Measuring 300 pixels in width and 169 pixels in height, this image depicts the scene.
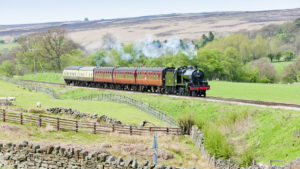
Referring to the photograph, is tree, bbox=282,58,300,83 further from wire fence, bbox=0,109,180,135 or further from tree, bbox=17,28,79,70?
wire fence, bbox=0,109,180,135

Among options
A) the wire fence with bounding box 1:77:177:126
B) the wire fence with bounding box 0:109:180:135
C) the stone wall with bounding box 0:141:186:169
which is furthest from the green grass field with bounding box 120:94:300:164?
the stone wall with bounding box 0:141:186:169

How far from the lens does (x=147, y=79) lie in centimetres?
6016

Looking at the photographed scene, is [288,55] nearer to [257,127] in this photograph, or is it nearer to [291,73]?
[291,73]

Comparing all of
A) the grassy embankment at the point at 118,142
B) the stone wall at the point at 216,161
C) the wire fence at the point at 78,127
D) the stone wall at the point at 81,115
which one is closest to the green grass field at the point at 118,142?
the grassy embankment at the point at 118,142

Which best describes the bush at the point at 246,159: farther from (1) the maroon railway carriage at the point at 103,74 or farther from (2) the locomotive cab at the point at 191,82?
(1) the maroon railway carriage at the point at 103,74

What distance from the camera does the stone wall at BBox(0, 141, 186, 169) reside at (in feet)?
58.2

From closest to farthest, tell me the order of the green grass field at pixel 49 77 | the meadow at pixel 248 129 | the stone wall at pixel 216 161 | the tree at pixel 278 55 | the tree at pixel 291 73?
the stone wall at pixel 216 161 < the meadow at pixel 248 129 < the green grass field at pixel 49 77 < the tree at pixel 291 73 < the tree at pixel 278 55

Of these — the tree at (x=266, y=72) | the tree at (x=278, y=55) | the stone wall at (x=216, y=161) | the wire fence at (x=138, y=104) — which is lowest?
the tree at (x=266, y=72)

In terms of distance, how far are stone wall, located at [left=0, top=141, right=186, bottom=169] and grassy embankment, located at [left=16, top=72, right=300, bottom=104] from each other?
120 feet

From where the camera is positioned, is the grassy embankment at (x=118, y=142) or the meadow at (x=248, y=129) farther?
the meadow at (x=248, y=129)

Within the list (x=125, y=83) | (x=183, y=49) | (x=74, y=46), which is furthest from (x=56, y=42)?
(x=125, y=83)

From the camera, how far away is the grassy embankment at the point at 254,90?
5744 centimetres

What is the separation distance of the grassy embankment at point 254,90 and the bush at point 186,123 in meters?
20.8

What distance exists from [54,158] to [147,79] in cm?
4067
